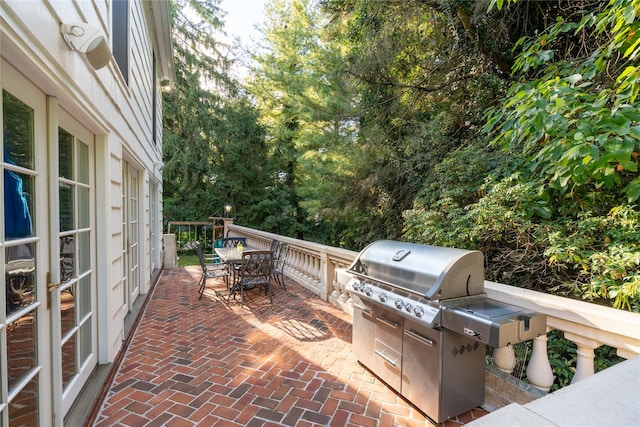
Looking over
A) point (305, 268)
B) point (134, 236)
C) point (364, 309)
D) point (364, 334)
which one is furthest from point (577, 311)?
point (134, 236)

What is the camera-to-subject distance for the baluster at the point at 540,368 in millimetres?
2059

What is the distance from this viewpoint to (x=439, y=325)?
2068 mm

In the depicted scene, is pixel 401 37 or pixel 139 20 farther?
pixel 401 37

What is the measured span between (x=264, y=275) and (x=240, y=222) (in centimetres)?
978

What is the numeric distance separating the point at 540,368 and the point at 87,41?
12.3ft

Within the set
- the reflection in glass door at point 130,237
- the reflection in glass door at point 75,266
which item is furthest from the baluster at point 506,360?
the reflection in glass door at point 130,237

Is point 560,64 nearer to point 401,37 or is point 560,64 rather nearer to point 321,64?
point 401,37

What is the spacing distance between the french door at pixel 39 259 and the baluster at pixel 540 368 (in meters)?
3.04

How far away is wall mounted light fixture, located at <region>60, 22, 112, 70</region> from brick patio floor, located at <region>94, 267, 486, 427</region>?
2639 mm

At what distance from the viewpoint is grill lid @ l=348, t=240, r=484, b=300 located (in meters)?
2.15

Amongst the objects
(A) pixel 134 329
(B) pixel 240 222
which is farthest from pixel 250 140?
(A) pixel 134 329

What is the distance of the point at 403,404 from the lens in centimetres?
247

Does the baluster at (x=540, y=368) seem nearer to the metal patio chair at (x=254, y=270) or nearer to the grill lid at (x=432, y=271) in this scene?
the grill lid at (x=432, y=271)

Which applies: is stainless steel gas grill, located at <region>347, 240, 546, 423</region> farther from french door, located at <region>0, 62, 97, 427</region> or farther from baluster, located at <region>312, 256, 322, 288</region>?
baluster, located at <region>312, 256, 322, 288</region>
